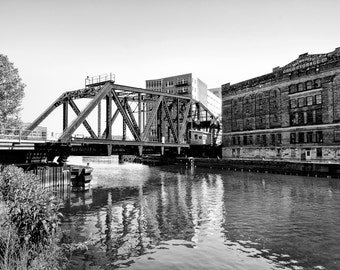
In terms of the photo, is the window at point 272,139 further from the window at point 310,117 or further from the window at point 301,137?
the window at point 310,117

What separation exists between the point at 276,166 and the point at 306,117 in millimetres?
12849

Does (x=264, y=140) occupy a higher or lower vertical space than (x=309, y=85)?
lower

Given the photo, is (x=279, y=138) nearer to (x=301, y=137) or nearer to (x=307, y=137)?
(x=301, y=137)

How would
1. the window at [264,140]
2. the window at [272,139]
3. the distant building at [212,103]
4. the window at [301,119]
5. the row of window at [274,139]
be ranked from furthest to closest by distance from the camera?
the distant building at [212,103] → the window at [264,140] → the window at [272,139] → the window at [301,119] → the row of window at [274,139]

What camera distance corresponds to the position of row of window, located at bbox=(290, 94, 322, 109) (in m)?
52.5

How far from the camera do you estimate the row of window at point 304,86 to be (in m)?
52.5

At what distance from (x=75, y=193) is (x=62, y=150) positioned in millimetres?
5905

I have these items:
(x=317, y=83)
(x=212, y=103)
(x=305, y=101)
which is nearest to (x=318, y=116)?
(x=305, y=101)

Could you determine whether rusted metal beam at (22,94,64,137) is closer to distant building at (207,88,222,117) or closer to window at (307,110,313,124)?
window at (307,110,313,124)

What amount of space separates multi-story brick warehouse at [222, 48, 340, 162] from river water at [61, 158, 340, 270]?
1006 inches

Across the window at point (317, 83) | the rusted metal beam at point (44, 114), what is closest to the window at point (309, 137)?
the window at point (317, 83)

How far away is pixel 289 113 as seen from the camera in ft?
191

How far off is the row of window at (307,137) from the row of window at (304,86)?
9.37m

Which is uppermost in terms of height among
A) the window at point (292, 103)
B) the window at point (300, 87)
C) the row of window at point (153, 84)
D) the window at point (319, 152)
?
the row of window at point (153, 84)
